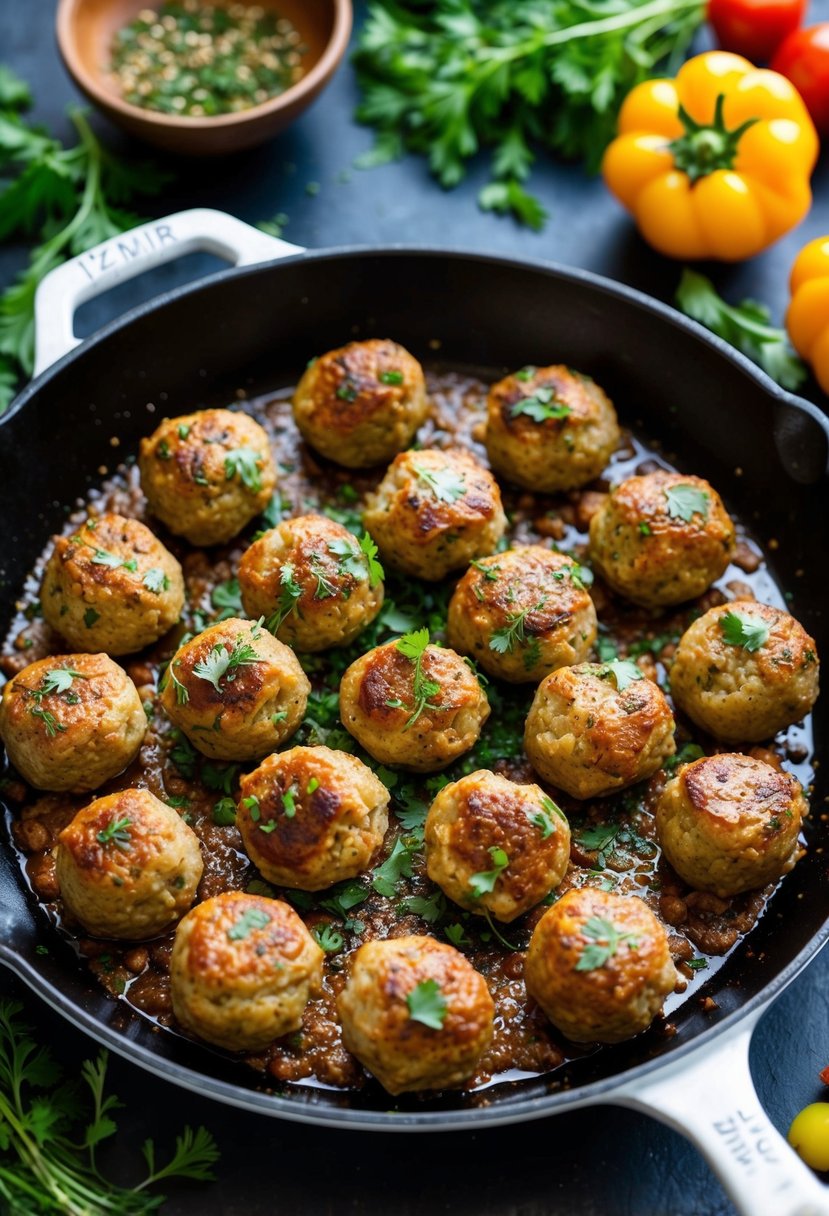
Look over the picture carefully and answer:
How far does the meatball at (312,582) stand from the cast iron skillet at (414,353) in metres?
0.96

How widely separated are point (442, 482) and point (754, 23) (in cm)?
285

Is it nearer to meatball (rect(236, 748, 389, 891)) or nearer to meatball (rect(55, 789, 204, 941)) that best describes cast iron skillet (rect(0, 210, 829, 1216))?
meatball (rect(55, 789, 204, 941))

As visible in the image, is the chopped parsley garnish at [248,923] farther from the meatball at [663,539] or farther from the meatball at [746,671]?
the meatball at [663,539]

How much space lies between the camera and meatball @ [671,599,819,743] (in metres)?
4.32

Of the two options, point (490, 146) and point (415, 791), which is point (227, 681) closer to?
point (415, 791)

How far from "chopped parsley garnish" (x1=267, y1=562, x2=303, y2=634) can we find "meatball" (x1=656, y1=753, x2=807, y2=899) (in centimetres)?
143

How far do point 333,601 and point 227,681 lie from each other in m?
0.47

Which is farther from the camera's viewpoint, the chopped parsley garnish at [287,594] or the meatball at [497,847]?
the chopped parsley garnish at [287,594]

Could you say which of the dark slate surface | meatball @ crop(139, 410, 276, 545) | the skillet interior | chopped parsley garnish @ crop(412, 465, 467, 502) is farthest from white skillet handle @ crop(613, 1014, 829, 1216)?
meatball @ crop(139, 410, 276, 545)

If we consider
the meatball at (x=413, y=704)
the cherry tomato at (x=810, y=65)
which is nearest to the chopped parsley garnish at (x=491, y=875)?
the meatball at (x=413, y=704)

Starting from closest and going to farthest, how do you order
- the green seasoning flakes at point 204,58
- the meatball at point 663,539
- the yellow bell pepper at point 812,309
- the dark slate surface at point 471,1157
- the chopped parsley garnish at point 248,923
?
the chopped parsley garnish at point 248,923
the dark slate surface at point 471,1157
the meatball at point 663,539
the yellow bell pepper at point 812,309
the green seasoning flakes at point 204,58

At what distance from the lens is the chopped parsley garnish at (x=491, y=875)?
13.1 ft

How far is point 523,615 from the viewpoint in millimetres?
4379

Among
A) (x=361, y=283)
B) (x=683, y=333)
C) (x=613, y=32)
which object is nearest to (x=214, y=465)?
(x=361, y=283)
